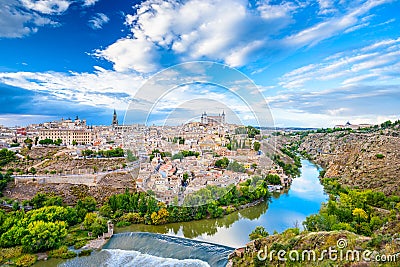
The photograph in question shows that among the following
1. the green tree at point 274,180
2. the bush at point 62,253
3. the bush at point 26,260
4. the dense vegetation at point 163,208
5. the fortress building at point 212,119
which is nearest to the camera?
the fortress building at point 212,119

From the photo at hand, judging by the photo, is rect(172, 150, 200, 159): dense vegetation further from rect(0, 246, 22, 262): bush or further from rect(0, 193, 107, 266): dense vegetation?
rect(0, 246, 22, 262): bush

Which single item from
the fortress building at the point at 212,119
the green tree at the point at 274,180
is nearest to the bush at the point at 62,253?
the fortress building at the point at 212,119

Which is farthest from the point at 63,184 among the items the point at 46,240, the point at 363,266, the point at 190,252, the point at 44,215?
the point at 363,266

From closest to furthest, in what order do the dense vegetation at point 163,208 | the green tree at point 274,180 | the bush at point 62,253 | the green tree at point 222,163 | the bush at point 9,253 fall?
the bush at point 9,253 → the bush at point 62,253 → the green tree at point 222,163 → the dense vegetation at point 163,208 → the green tree at point 274,180

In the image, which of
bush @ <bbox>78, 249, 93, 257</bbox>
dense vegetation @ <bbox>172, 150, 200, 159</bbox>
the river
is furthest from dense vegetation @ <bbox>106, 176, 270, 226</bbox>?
bush @ <bbox>78, 249, 93, 257</bbox>

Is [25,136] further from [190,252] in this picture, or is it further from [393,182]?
[393,182]

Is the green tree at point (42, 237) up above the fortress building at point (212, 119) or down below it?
below

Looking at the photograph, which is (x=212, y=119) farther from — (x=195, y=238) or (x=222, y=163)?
(x=195, y=238)

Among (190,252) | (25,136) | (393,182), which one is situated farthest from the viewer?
(25,136)

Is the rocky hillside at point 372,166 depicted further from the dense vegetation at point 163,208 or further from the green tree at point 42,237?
the green tree at point 42,237

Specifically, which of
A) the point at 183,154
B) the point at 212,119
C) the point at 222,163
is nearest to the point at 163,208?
the point at 183,154
